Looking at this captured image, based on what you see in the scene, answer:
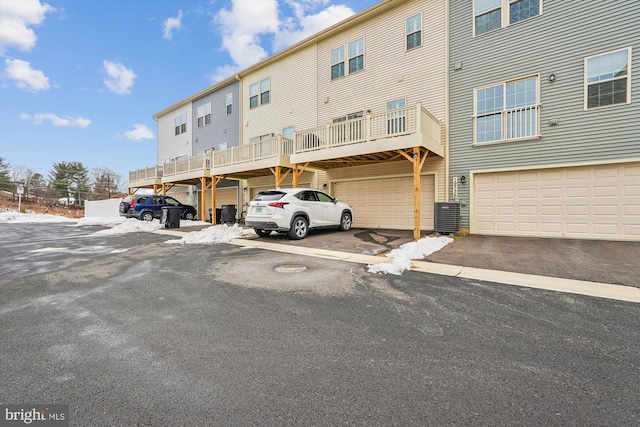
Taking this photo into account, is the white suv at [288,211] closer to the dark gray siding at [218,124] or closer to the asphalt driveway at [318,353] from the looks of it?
the asphalt driveway at [318,353]

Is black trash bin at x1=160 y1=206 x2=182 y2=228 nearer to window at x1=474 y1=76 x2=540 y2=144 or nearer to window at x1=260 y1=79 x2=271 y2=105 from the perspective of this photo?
window at x1=260 y1=79 x2=271 y2=105

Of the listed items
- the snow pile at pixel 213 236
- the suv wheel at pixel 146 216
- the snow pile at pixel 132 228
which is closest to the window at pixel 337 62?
the snow pile at pixel 213 236

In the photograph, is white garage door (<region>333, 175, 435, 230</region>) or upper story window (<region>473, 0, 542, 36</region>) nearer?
upper story window (<region>473, 0, 542, 36</region>)

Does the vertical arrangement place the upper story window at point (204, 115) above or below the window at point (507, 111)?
above

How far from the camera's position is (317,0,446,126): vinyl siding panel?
427 inches

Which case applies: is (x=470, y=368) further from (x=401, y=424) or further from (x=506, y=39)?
(x=506, y=39)

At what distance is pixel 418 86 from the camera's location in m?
11.3

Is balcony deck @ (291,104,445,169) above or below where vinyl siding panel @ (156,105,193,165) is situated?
below

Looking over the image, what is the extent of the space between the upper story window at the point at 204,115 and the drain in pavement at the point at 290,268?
57.5ft

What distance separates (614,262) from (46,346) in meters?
9.20

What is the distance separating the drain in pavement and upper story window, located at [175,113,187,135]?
796 inches

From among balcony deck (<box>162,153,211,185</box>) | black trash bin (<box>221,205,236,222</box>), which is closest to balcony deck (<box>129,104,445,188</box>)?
balcony deck (<box>162,153,211,185</box>)

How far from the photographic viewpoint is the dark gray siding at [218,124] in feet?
59.9

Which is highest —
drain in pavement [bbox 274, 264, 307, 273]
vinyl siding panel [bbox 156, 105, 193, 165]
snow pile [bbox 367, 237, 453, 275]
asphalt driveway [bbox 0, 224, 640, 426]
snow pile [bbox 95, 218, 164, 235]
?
vinyl siding panel [bbox 156, 105, 193, 165]
